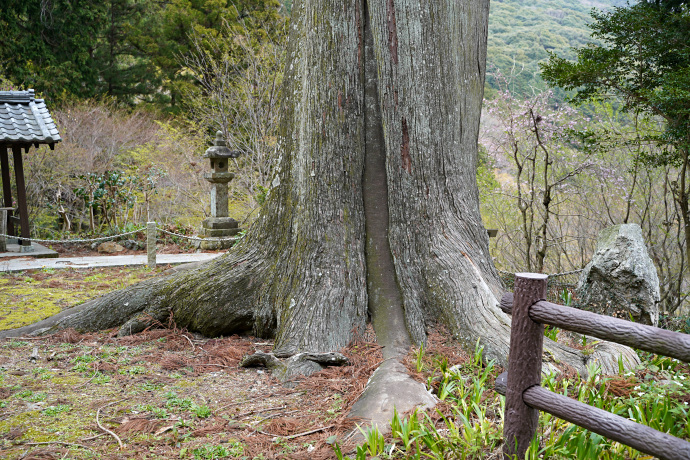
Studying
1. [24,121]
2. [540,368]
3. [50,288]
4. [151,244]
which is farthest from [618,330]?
[24,121]

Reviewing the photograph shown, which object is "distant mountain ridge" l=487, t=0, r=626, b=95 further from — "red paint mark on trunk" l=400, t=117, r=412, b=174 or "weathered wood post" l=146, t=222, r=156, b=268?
"red paint mark on trunk" l=400, t=117, r=412, b=174

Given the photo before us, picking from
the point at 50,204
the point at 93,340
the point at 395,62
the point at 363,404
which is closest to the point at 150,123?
the point at 50,204

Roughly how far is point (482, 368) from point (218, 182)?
8.12 metres

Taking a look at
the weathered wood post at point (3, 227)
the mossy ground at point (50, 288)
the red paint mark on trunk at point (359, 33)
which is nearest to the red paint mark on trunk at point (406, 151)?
the red paint mark on trunk at point (359, 33)

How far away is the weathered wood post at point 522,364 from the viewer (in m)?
2.21

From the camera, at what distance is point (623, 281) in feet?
18.2

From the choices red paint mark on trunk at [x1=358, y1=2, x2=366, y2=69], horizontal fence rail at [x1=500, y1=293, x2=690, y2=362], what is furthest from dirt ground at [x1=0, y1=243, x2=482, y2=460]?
red paint mark on trunk at [x1=358, y1=2, x2=366, y2=69]

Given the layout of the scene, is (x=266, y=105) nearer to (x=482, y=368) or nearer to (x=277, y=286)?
(x=277, y=286)

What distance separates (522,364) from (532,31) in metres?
23.6

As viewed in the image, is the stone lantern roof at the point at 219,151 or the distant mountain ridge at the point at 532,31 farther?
the distant mountain ridge at the point at 532,31

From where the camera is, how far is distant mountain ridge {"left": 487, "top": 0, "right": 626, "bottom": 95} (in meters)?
19.3

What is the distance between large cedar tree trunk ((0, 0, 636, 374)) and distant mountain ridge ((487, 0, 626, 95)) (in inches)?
589

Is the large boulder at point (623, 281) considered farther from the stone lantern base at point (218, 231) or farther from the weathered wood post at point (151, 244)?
the stone lantern base at point (218, 231)

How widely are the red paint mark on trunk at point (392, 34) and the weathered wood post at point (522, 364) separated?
88.7 inches
